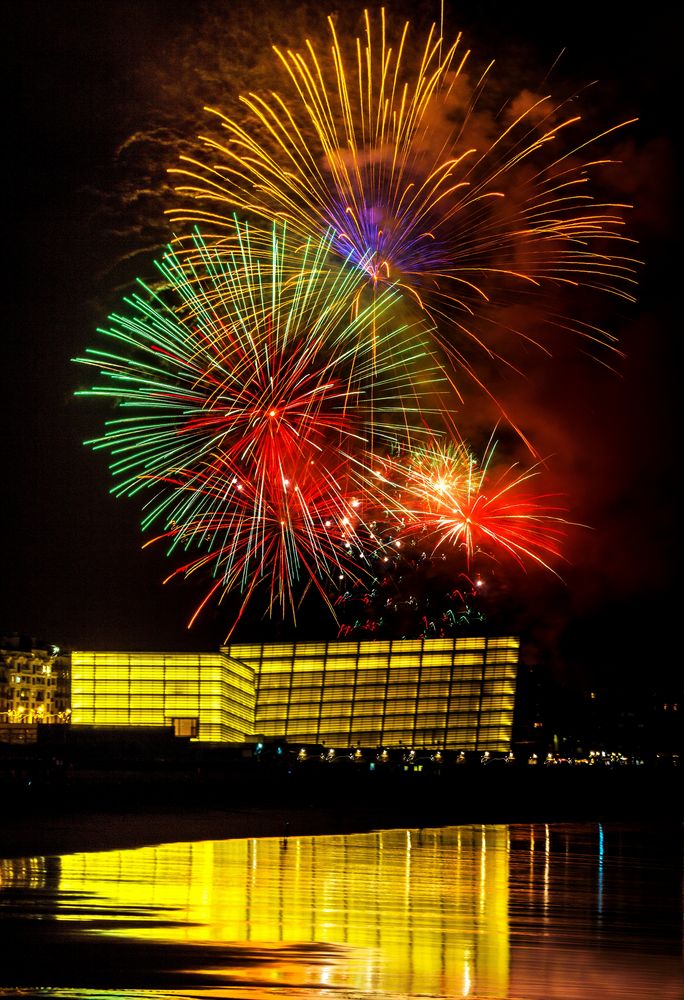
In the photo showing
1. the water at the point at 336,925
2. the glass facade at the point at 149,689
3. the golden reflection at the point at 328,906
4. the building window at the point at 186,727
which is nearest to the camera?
the water at the point at 336,925

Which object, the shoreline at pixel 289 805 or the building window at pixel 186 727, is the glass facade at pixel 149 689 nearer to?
the building window at pixel 186 727

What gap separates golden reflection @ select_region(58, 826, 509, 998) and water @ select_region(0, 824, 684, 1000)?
0.03 metres

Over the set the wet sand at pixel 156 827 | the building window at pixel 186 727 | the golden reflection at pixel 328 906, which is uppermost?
the golden reflection at pixel 328 906

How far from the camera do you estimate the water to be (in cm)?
1106

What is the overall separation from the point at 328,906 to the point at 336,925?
5.35ft

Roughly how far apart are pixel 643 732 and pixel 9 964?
146 metres

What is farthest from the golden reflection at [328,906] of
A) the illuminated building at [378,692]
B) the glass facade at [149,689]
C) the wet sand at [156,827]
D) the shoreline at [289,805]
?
the illuminated building at [378,692]

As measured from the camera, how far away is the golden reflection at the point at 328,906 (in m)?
11.7

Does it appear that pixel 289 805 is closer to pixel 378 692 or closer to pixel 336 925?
pixel 336 925

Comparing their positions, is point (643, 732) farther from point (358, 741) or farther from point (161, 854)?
point (161, 854)

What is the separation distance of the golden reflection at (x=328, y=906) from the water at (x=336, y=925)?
33 mm

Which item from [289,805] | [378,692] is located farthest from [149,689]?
[289,805]

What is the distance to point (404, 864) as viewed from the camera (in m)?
21.8

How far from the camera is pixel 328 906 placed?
15875 mm
